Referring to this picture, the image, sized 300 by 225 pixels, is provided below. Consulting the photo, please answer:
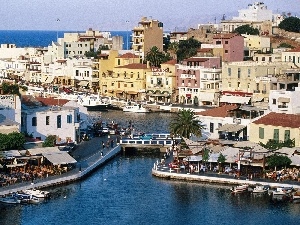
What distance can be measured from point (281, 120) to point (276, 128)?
98 cm

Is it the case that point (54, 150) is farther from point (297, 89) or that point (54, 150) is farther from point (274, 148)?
point (297, 89)

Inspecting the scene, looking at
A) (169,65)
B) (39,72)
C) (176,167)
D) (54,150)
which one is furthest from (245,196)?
(39,72)

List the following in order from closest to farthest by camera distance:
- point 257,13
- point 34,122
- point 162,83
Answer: point 34,122 → point 162,83 → point 257,13

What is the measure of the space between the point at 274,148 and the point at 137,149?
12434mm

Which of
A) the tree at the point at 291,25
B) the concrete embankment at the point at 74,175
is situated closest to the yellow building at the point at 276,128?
the concrete embankment at the point at 74,175

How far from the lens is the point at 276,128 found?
50.3 m

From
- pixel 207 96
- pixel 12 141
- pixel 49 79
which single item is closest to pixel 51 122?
pixel 12 141

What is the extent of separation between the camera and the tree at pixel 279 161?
1796 inches

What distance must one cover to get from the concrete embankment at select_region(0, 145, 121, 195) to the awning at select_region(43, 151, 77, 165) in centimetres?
66

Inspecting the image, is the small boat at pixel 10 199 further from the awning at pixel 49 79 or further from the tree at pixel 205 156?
the awning at pixel 49 79

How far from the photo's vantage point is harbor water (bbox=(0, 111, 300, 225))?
38625 mm

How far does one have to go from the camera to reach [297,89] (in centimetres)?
5703

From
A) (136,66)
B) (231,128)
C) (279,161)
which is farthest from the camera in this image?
(136,66)

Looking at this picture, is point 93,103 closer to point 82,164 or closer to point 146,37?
point 146,37
